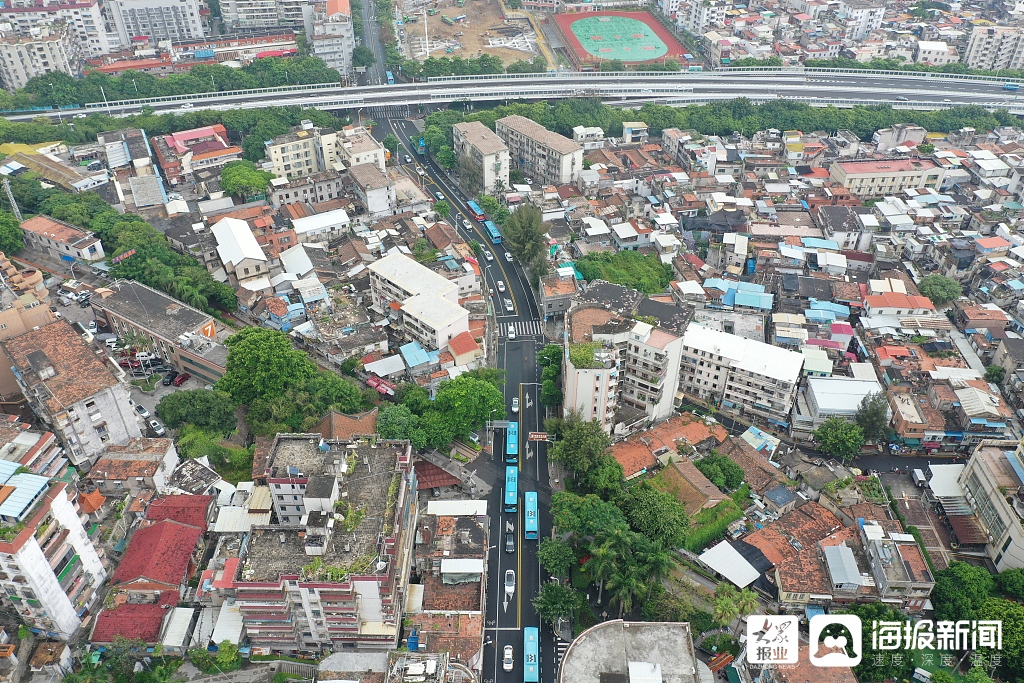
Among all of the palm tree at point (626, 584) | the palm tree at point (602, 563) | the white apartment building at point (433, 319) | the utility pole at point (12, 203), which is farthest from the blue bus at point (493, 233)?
Result: the utility pole at point (12, 203)

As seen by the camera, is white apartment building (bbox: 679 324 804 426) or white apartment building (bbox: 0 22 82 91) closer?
white apartment building (bbox: 679 324 804 426)

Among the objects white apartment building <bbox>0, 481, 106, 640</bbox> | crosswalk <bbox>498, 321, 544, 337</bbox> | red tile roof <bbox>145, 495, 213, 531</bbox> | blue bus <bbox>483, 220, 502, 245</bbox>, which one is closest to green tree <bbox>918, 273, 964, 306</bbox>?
crosswalk <bbox>498, 321, 544, 337</bbox>

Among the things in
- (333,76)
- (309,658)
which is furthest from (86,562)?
(333,76)

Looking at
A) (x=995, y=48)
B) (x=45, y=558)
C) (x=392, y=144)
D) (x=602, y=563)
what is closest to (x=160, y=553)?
(x=45, y=558)

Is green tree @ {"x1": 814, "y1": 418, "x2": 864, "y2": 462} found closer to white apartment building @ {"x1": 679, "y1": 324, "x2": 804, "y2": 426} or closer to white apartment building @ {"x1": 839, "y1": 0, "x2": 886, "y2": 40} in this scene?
white apartment building @ {"x1": 679, "y1": 324, "x2": 804, "y2": 426}

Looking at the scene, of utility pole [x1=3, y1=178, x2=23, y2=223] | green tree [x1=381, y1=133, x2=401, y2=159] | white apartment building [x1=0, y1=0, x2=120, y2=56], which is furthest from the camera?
white apartment building [x1=0, y1=0, x2=120, y2=56]

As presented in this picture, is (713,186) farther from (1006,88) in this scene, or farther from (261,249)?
(1006,88)
